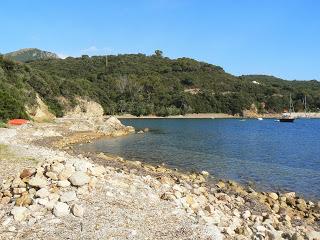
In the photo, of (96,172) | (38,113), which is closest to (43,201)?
(96,172)

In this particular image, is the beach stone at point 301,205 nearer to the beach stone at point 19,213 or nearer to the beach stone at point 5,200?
the beach stone at point 19,213

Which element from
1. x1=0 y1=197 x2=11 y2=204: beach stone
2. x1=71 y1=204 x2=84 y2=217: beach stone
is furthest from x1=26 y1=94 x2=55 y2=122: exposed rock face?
x1=71 y1=204 x2=84 y2=217: beach stone

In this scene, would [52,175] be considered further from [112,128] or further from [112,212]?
[112,128]

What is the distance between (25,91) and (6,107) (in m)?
26.4

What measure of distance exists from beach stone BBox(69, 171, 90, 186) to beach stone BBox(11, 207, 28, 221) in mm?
1733

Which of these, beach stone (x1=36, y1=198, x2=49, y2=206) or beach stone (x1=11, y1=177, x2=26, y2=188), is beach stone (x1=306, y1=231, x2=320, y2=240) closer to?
beach stone (x1=36, y1=198, x2=49, y2=206)

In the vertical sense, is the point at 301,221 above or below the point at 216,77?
below

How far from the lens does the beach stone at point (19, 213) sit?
11.8m

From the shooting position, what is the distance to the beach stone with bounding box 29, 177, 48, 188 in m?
13.2

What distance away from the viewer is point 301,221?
17.2 meters

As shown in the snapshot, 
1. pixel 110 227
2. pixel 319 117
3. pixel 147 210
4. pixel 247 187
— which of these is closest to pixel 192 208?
pixel 147 210

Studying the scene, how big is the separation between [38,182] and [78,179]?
1.23 metres

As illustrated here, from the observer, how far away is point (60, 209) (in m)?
12.0

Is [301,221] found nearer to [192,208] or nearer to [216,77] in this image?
[192,208]
